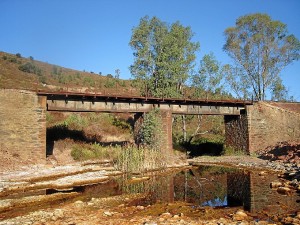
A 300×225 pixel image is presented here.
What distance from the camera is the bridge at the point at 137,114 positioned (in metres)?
17.6

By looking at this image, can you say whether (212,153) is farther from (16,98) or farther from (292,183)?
(16,98)

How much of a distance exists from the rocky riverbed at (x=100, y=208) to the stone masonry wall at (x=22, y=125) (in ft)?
13.1

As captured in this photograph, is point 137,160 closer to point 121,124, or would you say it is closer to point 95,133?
point 95,133

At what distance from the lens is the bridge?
17641mm

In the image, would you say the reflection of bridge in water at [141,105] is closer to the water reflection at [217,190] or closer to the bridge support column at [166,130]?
the bridge support column at [166,130]

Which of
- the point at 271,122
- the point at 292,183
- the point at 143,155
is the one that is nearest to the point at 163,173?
the point at 143,155

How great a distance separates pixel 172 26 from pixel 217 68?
273 inches

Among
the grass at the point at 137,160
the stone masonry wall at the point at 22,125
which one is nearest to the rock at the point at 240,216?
the grass at the point at 137,160

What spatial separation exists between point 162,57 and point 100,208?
72.4 ft

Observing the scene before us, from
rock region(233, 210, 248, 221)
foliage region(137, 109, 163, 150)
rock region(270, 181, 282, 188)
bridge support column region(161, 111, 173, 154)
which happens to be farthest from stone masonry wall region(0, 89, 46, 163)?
rock region(233, 210, 248, 221)

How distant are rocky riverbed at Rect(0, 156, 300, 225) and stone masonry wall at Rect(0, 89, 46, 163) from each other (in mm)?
3978

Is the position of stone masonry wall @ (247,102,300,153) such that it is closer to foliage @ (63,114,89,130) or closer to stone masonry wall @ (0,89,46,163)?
foliage @ (63,114,89,130)

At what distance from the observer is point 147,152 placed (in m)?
16.8

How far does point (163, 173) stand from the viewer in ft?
52.1
